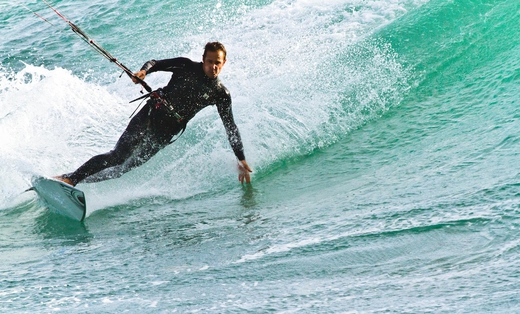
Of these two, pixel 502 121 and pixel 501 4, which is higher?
pixel 501 4

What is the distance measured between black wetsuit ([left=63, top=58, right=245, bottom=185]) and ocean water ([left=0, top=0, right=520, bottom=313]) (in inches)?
14.8

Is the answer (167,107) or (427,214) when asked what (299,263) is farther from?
(167,107)

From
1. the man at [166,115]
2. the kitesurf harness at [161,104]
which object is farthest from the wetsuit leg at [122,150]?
the kitesurf harness at [161,104]

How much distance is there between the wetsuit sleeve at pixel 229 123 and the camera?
17.8 ft

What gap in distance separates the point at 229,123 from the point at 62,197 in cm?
163

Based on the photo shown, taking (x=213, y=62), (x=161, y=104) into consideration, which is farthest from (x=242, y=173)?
(x=213, y=62)

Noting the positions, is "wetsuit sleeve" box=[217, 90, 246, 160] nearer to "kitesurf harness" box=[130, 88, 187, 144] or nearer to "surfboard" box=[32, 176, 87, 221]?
"kitesurf harness" box=[130, 88, 187, 144]

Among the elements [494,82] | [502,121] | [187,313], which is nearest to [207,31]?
[494,82]

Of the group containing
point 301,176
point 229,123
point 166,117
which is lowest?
point 301,176

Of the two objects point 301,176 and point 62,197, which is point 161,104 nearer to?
point 62,197

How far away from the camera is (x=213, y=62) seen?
5172mm

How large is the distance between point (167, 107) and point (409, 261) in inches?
110

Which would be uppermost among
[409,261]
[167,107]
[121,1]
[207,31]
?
[121,1]

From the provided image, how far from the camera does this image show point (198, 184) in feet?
19.2
